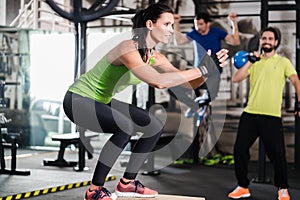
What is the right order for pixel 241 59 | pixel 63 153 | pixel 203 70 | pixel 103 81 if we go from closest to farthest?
pixel 203 70 → pixel 103 81 → pixel 241 59 → pixel 63 153

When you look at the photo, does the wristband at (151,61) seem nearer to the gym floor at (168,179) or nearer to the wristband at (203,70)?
the wristband at (203,70)

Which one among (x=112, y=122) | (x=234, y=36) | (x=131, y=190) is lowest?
(x=131, y=190)

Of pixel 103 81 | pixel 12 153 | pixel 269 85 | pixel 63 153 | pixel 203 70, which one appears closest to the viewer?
pixel 203 70

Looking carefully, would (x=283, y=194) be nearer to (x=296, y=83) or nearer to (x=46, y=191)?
(x=296, y=83)

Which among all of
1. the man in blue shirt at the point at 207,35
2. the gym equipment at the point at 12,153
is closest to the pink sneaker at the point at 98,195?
the gym equipment at the point at 12,153

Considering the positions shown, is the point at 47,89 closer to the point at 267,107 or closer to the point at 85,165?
the point at 85,165

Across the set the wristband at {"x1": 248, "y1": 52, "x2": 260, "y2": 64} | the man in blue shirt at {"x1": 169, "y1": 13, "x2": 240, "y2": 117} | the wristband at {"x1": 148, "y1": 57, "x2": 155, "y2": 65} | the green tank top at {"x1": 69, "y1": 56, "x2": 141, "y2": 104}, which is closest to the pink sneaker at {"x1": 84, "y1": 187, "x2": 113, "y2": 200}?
the green tank top at {"x1": 69, "y1": 56, "x2": 141, "y2": 104}

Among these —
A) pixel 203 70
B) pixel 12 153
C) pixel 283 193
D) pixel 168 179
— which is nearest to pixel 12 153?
pixel 12 153

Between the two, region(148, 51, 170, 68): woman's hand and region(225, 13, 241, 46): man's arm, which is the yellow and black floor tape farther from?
region(225, 13, 241, 46): man's arm

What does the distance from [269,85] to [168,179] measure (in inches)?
66.2

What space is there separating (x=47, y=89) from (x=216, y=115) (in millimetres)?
2162

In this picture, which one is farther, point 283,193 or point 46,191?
point 46,191

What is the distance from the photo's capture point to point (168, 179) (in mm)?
6199

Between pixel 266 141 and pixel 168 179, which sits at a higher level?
pixel 266 141
